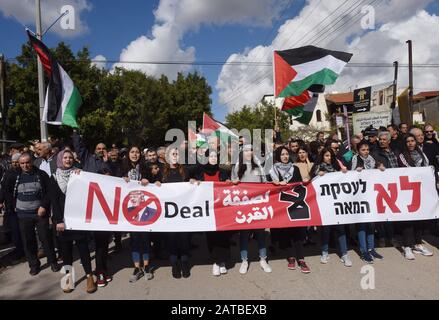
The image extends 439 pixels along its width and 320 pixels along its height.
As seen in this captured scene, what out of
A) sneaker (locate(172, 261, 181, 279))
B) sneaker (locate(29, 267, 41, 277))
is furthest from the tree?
sneaker (locate(172, 261, 181, 279))

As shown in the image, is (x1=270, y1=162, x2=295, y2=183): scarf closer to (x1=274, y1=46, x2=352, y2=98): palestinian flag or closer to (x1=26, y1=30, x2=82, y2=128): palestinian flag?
(x1=274, y1=46, x2=352, y2=98): palestinian flag

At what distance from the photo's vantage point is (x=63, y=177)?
4523 millimetres

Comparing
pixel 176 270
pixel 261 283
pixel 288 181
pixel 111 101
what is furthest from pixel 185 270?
pixel 111 101

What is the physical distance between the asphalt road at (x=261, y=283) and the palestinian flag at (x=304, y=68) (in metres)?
3.85

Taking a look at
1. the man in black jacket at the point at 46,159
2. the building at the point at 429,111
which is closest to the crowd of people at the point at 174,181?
the man in black jacket at the point at 46,159

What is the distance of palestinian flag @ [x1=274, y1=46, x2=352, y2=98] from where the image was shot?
7.30 meters

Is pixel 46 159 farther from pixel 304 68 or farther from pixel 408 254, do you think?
pixel 408 254

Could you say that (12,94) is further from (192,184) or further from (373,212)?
(373,212)

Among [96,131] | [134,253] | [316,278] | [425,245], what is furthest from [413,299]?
[96,131]

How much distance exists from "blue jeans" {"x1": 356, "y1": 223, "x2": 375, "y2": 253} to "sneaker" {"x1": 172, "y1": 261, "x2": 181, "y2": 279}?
8.69ft

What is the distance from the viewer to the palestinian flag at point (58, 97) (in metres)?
6.07

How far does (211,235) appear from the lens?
15.8 ft
